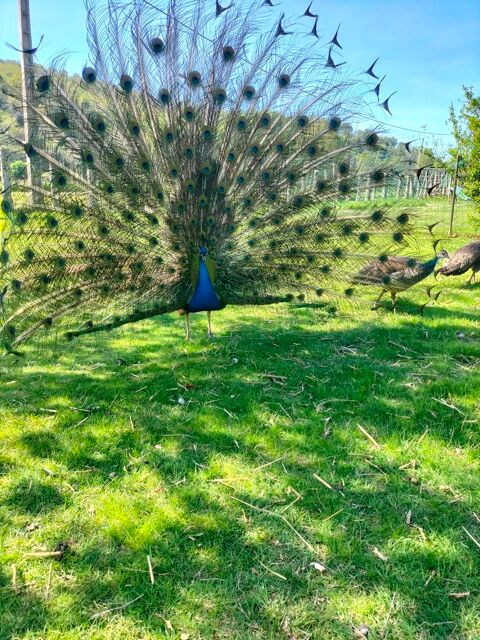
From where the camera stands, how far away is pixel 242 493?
293cm

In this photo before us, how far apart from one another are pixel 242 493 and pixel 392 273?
329cm

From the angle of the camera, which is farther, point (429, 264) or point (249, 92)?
point (429, 264)

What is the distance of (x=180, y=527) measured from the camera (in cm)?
263

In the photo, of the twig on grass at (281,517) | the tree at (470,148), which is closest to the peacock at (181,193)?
the twig on grass at (281,517)

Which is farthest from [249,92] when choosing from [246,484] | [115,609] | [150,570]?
[115,609]

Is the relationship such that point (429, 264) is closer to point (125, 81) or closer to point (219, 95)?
point (219, 95)

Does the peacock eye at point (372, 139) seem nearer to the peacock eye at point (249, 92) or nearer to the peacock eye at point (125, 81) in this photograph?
the peacock eye at point (249, 92)

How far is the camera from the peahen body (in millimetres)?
4793

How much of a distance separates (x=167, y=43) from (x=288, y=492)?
158 inches

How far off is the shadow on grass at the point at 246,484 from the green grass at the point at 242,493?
0.01 metres

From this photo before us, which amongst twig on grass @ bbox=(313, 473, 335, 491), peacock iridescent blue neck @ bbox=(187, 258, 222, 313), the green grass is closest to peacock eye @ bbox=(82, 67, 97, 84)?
peacock iridescent blue neck @ bbox=(187, 258, 222, 313)

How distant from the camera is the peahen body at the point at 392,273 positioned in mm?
4793

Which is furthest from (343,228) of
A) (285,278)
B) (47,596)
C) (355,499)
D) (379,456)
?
(47,596)

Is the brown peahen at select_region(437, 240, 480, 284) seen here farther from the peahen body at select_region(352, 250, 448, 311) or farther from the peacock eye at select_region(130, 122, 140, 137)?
the peacock eye at select_region(130, 122, 140, 137)
